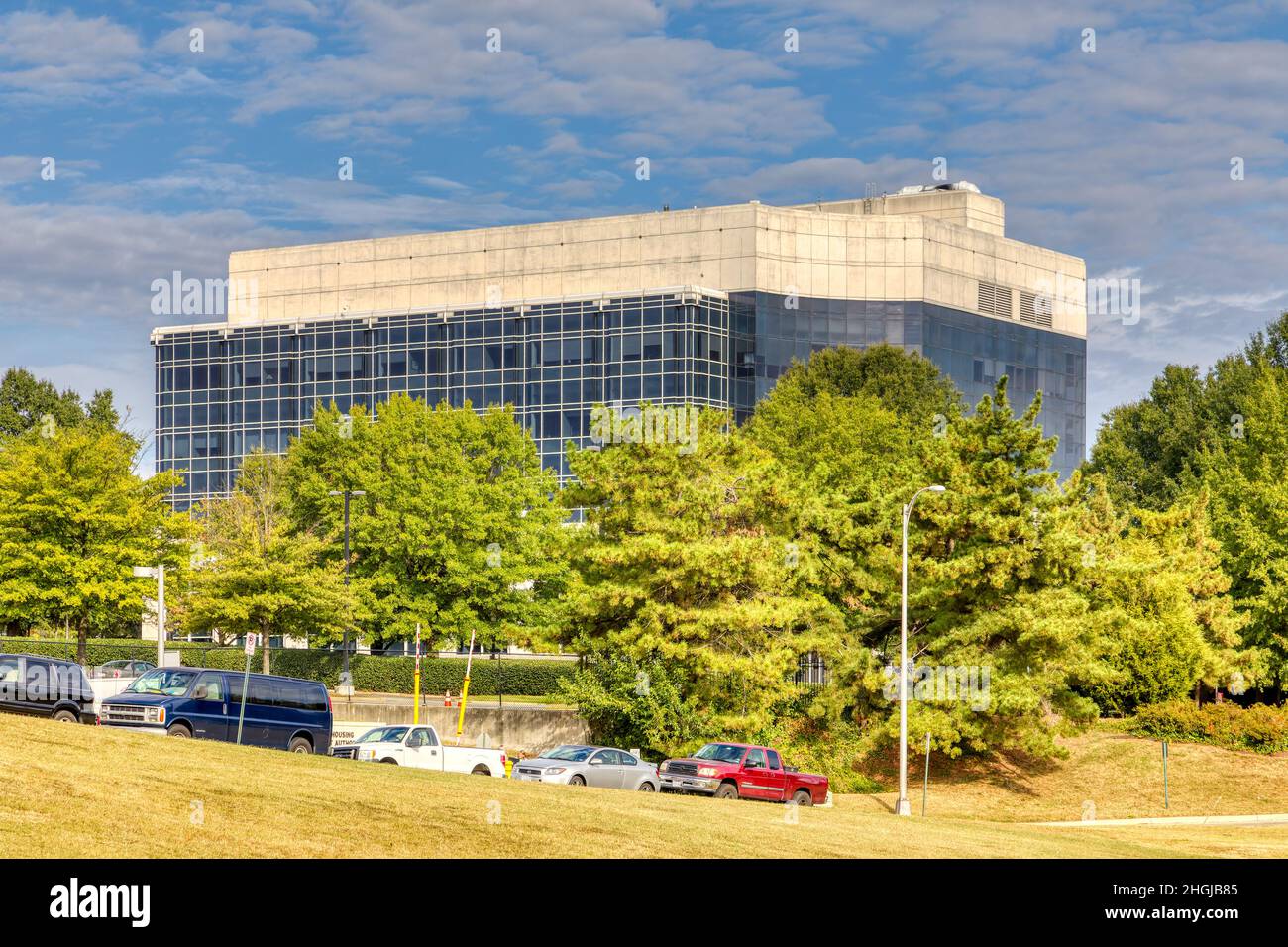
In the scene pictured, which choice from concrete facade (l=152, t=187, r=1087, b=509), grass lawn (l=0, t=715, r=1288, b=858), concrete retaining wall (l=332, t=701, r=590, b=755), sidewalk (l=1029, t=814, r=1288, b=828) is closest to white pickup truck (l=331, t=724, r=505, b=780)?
grass lawn (l=0, t=715, r=1288, b=858)

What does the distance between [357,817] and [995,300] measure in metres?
102

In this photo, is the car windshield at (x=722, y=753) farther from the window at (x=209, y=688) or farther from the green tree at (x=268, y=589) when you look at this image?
the green tree at (x=268, y=589)

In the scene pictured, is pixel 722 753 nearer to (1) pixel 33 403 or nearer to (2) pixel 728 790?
(2) pixel 728 790

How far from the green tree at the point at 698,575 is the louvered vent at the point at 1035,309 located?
76.6m

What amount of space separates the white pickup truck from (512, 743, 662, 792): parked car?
52.0 inches

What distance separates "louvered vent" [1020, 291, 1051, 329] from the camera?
388 ft

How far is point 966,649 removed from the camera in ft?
148

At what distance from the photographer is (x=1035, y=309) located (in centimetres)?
11962

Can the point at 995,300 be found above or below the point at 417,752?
above

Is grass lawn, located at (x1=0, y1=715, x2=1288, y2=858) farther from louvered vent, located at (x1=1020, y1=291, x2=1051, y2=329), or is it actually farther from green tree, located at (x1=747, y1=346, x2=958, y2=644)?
louvered vent, located at (x1=1020, y1=291, x2=1051, y2=329)

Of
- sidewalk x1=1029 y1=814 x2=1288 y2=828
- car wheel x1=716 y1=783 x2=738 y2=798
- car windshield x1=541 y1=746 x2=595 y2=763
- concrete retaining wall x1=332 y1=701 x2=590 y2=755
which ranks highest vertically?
car windshield x1=541 y1=746 x2=595 y2=763

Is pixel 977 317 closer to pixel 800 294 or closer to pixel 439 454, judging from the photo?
pixel 800 294

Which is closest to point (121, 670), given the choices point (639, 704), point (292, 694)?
point (639, 704)

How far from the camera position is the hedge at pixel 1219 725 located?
48562 millimetres
